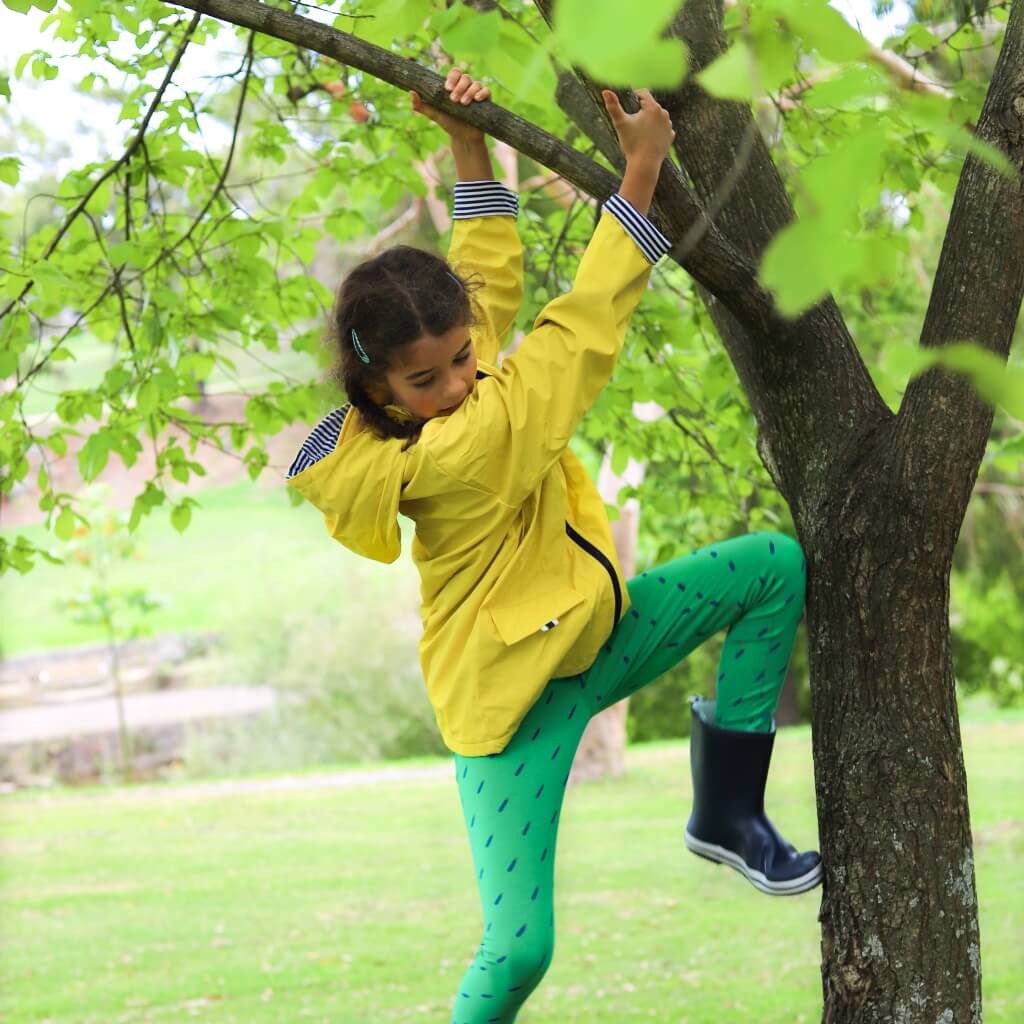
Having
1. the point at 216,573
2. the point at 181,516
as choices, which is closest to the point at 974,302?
the point at 181,516

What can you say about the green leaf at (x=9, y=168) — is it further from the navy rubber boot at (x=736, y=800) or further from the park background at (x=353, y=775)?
the navy rubber boot at (x=736, y=800)

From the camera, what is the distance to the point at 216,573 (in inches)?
807

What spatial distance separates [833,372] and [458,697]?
0.78 metres

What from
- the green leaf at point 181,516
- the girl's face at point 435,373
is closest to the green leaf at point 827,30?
the girl's face at point 435,373

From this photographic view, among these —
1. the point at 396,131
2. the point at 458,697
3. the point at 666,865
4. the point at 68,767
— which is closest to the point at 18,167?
the point at 396,131

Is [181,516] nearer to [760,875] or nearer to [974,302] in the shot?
[760,875]

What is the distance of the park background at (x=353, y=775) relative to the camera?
4.06 metres

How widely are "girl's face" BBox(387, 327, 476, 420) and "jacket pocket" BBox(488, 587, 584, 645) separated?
32 cm

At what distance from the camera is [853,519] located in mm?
1981

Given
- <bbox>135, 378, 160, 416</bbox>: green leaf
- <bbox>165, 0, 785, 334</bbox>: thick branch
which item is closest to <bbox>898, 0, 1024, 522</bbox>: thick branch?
<bbox>165, 0, 785, 334</bbox>: thick branch

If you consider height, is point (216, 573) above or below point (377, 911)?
above

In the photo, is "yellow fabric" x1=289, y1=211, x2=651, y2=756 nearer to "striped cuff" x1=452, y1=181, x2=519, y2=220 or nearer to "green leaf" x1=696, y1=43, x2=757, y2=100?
"striped cuff" x1=452, y1=181, x2=519, y2=220

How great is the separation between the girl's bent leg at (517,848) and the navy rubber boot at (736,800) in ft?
0.79

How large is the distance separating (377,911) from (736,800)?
5.94m
